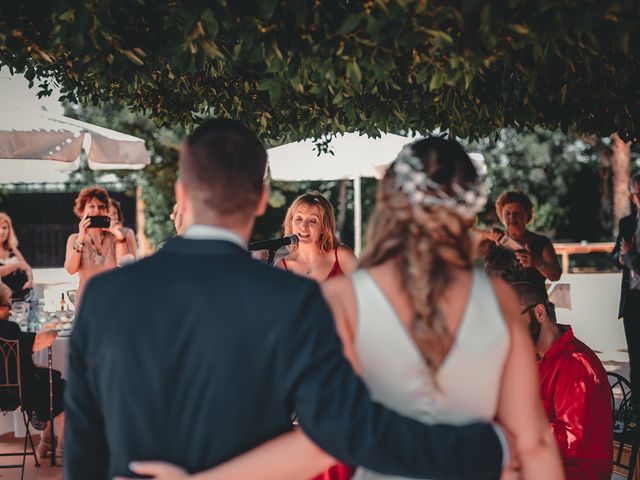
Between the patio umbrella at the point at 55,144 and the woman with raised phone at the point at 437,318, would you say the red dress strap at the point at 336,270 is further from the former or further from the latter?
the woman with raised phone at the point at 437,318

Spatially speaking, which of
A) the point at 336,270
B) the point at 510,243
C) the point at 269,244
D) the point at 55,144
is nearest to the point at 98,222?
the point at 55,144

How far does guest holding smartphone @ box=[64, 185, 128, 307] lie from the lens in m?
6.65

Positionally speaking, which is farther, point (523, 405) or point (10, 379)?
point (10, 379)

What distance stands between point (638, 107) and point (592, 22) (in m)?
2.52

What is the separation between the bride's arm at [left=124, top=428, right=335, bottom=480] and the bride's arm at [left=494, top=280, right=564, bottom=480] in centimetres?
50

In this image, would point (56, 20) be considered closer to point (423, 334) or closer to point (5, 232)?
point (423, 334)

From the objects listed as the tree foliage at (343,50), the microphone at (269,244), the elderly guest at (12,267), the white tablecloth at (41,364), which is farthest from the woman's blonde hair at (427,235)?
the elderly guest at (12,267)

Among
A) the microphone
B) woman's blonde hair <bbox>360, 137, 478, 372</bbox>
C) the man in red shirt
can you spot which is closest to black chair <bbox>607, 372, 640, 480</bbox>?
the man in red shirt

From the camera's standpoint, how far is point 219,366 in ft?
5.29

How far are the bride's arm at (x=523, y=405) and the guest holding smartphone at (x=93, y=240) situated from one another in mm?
5141

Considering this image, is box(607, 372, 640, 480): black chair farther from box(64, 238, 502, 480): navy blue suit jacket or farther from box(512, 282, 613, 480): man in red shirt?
box(64, 238, 502, 480): navy blue suit jacket

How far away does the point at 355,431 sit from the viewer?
166 cm

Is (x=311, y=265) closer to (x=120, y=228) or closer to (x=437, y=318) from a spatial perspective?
(x=120, y=228)

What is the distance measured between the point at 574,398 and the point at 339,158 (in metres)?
5.78
